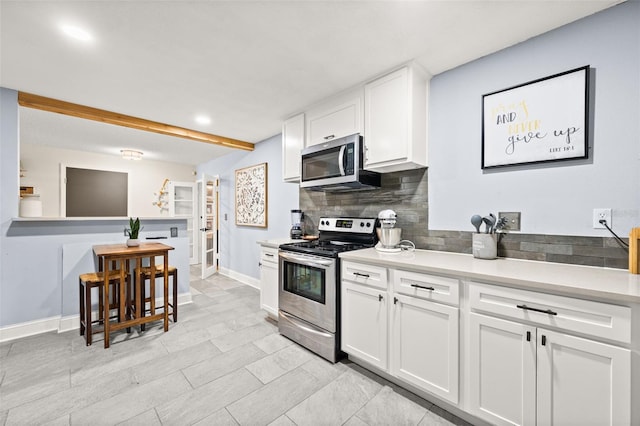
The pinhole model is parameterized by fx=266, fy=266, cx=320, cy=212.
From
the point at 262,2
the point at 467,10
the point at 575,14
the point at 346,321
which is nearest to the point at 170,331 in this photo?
the point at 346,321

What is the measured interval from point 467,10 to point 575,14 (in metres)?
0.66

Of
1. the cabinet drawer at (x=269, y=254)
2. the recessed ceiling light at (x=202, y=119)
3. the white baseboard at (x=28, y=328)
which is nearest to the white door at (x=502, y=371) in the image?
the cabinet drawer at (x=269, y=254)

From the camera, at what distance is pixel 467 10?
157 cm

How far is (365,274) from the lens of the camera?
2.01 m

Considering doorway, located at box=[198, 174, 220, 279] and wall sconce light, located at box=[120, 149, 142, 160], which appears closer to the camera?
wall sconce light, located at box=[120, 149, 142, 160]

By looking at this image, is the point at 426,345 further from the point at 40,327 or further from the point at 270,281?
the point at 40,327

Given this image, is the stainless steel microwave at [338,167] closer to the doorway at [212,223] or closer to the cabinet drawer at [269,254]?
the cabinet drawer at [269,254]

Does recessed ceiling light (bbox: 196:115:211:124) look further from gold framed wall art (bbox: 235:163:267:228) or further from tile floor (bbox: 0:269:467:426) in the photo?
tile floor (bbox: 0:269:467:426)

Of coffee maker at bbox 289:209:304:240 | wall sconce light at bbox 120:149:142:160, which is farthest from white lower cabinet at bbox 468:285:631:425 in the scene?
wall sconce light at bbox 120:149:142:160

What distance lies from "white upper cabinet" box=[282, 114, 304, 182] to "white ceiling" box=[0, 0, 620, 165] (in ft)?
0.76

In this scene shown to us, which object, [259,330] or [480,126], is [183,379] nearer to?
[259,330]

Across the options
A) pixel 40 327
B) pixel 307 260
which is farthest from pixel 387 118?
pixel 40 327

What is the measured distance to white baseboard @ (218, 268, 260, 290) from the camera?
4.40m

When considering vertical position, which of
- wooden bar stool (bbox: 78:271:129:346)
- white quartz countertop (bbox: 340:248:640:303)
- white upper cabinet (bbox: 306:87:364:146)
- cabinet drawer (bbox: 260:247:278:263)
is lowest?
wooden bar stool (bbox: 78:271:129:346)
